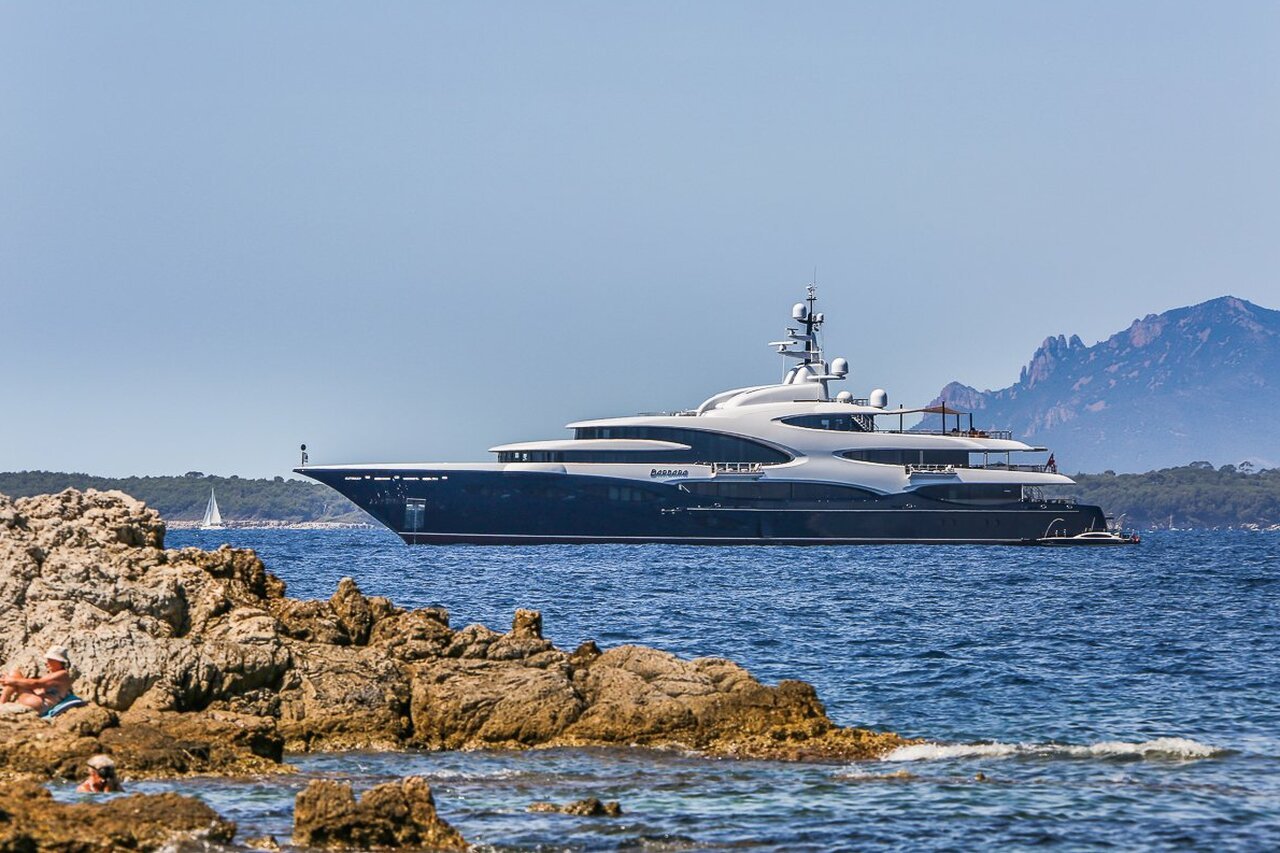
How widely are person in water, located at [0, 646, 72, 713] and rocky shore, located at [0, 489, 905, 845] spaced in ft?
1.33

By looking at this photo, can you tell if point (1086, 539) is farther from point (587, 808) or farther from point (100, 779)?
point (100, 779)

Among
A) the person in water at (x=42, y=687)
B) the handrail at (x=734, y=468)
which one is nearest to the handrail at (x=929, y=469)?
the handrail at (x=734, y=468)

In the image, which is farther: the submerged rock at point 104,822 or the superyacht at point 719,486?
the superyacht at point 719,486

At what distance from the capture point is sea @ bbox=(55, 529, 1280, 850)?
13.5 metres

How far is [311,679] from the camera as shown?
17.0 metres

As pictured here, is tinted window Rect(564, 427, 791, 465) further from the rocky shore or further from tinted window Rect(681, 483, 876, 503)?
the rocky shore

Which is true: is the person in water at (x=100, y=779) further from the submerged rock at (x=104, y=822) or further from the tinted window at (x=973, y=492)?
the tinted window at (x=973, y=492)

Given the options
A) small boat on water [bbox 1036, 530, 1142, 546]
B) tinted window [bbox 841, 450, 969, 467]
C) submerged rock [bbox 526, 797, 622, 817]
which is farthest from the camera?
small boat on water [bbox 1036, 530, 1142, 546]

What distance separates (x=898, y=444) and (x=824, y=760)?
5102 centimetres

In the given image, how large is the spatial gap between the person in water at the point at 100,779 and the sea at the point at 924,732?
0.27m

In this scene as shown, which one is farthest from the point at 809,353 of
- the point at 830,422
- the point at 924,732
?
the point at 924,732

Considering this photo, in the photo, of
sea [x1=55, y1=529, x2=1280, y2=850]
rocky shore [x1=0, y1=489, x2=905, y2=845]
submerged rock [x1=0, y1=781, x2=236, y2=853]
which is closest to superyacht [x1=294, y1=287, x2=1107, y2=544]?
sea [x1=55, y1=529, x2=1280, y2=850]

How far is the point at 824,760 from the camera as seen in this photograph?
16297 mm

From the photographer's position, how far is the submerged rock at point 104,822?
11.2m
